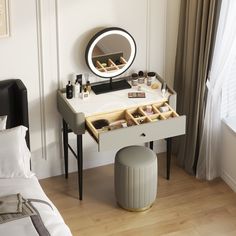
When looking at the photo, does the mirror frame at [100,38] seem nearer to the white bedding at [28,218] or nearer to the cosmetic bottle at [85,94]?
the cosmetic bottle at [85,94]

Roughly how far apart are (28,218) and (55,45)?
1378 millimetres

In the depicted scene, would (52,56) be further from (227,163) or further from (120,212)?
(227,163)

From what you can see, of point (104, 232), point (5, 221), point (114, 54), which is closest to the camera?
point (5, 221)

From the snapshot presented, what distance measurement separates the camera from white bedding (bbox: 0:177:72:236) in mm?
3414

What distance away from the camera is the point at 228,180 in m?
4.71

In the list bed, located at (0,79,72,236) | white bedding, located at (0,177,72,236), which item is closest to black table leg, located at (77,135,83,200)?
bed, located at (0,79,72,236)

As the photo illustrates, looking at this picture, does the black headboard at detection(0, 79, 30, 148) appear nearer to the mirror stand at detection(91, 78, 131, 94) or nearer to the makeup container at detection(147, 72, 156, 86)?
the mirror stand at detection(91, 78, 131, 94)

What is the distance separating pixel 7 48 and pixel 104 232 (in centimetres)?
141

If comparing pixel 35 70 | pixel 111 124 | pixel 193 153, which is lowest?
pixel 193 153

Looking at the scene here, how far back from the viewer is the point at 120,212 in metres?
4.39

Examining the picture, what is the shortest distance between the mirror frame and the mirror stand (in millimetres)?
79

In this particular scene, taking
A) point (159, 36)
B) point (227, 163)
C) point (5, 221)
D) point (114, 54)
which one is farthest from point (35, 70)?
point (227, 163)

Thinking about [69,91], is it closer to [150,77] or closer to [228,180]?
[150,77]

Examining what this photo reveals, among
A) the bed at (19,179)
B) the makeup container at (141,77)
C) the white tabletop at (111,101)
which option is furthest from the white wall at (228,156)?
the bed at (19,179)
